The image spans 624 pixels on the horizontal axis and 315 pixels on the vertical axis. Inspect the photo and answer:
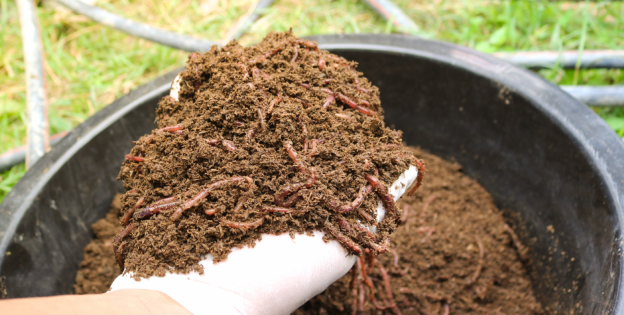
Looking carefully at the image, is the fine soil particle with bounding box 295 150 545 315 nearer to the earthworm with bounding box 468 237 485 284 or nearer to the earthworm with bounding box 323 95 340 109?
the earthworm with bounding box 468 237 485 284

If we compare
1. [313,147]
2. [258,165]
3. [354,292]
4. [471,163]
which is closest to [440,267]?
[354,292]

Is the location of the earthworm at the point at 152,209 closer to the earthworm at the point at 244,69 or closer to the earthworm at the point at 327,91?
the earthworm at the point at 244,69

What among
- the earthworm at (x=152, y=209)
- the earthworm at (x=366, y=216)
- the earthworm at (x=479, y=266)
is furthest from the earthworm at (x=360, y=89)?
the earthworm at (x=479, y=266)

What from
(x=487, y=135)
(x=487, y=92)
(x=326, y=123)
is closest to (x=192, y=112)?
(x=326, y=123)

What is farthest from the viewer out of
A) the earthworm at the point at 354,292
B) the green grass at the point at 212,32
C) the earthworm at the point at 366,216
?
the green grass at the point at 212,32

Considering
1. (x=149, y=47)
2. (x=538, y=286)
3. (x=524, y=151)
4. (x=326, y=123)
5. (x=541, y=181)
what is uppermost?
(x=149, y=47)

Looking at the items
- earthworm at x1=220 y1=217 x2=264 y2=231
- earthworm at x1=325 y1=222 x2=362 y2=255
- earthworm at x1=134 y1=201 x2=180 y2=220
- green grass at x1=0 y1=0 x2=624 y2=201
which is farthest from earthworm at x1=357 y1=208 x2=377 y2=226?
green grass at x1=0 y1=0 x2=624 y2=201

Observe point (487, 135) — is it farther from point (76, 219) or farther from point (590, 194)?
point (76, 219)
